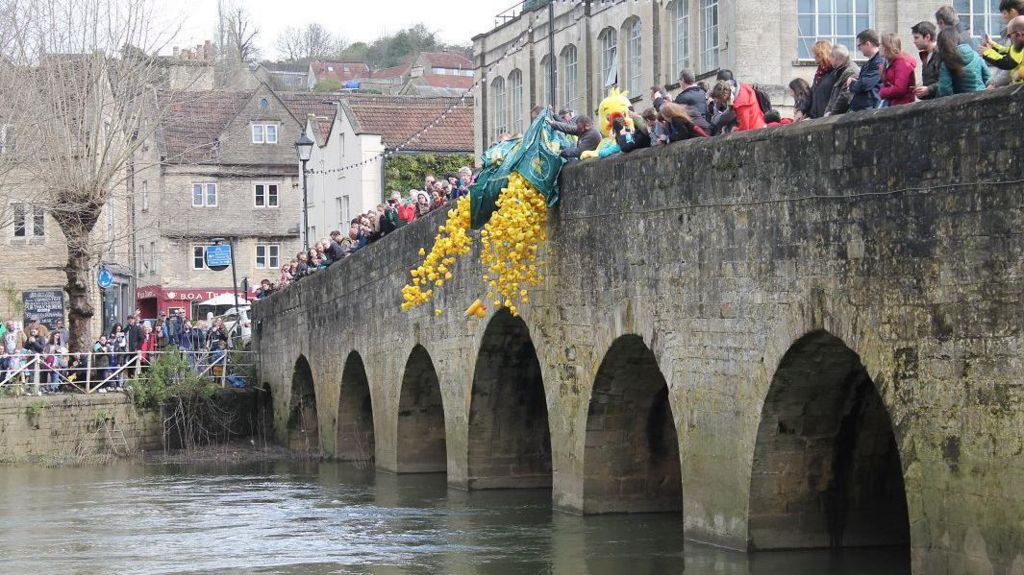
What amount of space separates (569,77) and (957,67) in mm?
21615

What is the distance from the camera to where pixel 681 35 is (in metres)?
27.9

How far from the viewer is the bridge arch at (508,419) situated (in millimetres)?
20672

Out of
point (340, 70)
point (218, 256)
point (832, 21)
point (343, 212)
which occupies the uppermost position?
point (340, 70)

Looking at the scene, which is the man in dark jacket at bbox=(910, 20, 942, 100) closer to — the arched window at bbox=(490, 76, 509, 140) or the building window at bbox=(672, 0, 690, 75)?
the building window at bbox=(672, 0, 690, 75)

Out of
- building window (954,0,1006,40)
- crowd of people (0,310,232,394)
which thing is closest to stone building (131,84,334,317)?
crowd of people (0,310,232,394)

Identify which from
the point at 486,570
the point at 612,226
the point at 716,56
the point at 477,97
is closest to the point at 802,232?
the point at 612,226

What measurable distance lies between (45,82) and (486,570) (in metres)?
20.9

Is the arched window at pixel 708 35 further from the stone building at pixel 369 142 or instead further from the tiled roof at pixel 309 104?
the tiled roof at pixel 309 104

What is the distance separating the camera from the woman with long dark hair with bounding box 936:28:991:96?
11.6 m

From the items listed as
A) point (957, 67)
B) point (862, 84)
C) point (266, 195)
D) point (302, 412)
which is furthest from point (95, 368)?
point (266, 195)

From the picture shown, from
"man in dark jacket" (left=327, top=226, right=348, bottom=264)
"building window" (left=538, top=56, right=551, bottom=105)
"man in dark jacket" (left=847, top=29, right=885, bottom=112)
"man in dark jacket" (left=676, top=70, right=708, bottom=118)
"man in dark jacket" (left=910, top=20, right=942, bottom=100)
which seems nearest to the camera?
"man in dark jacket" (left=910, top=20, right=942, bottom=100)

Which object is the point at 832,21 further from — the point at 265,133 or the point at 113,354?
the point at 265,133

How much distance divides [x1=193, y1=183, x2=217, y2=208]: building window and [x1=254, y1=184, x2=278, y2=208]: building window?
1.43 metres

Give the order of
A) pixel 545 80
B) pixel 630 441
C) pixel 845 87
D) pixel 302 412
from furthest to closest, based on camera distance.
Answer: pixel 545 80 → pixel 302 412 → pixel 630 441 → pixel 845 87
